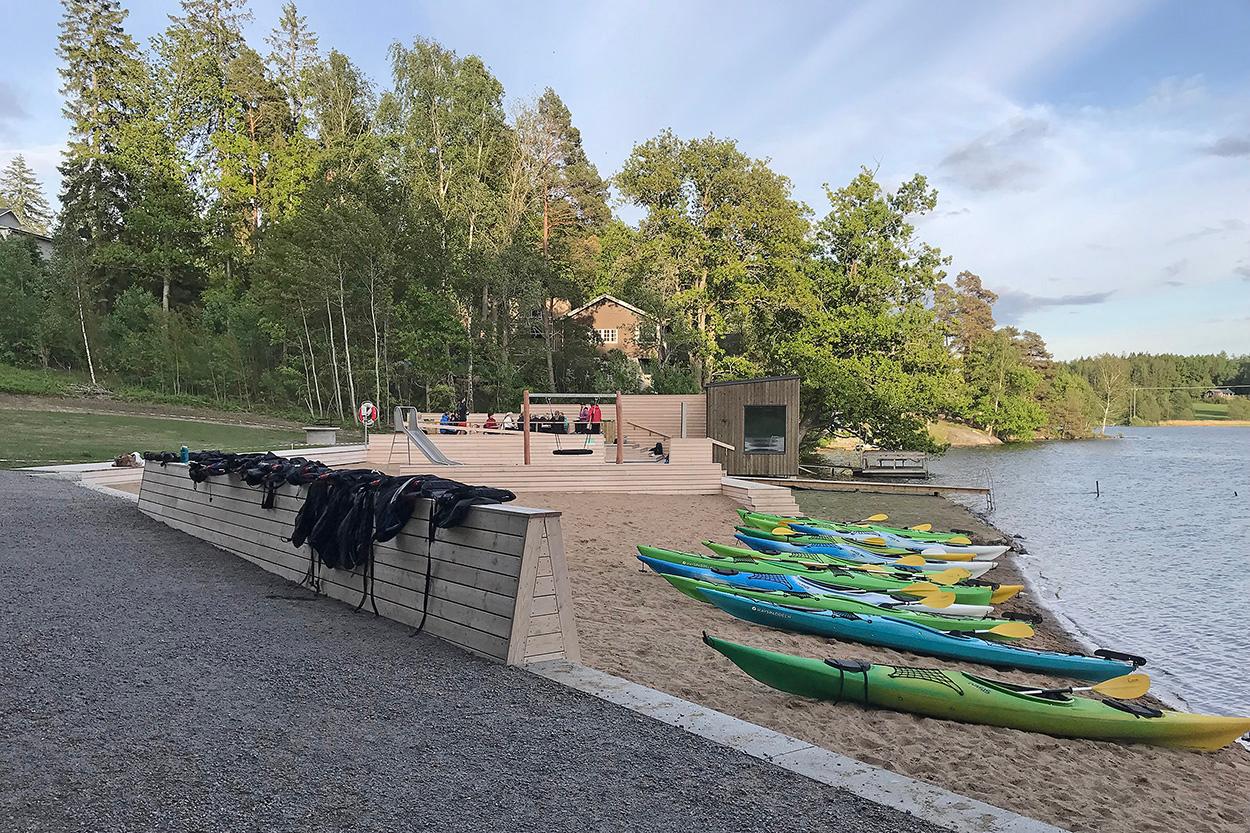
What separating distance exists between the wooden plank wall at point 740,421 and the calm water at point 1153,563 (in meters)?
5.91

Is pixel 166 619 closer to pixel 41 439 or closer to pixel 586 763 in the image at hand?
pixel 586 763

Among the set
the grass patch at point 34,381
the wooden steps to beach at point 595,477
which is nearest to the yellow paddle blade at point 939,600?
the wooden steps to beach at point 595,477

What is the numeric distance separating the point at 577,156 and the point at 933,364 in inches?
1047

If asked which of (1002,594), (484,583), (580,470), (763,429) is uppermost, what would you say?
(763,429)

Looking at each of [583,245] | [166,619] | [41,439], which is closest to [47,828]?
[166,619]

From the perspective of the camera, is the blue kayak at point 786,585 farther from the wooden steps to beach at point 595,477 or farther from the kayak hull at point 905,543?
the wooden steps to beach at point 595,477

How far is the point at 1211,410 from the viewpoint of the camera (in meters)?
126

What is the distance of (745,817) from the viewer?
3016 millimetres

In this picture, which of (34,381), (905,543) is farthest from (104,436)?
(905,543)

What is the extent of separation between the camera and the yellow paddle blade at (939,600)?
29.3ft

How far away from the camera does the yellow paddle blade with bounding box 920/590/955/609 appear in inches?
351

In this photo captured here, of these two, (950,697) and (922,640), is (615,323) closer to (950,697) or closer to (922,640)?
(922,640)

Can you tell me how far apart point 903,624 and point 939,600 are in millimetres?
1510

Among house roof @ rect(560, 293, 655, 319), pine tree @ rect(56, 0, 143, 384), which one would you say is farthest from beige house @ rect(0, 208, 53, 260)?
house roof @ rect(560, 293, 655, 319)
